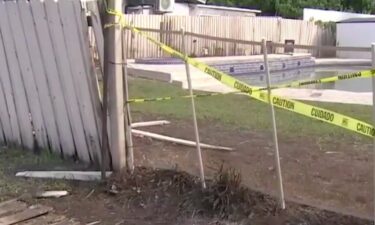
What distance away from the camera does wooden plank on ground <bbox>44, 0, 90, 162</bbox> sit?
6.30 metres

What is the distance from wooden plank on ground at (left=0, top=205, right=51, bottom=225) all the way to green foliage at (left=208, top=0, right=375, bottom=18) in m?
40.0

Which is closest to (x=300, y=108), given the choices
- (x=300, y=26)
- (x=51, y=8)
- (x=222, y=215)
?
(x=222, y=215)

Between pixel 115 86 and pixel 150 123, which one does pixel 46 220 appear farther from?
pixel 150 123

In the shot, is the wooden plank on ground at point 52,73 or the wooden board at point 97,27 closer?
the wooden board at point 97,27

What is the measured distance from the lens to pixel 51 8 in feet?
20.8

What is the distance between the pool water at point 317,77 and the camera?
17.9 metres

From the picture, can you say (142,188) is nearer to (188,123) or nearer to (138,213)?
(138,213)

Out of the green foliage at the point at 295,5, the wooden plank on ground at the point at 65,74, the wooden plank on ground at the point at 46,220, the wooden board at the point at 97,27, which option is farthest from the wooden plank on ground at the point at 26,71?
the green foliage at the point at 295,5

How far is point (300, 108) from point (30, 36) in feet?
9.98

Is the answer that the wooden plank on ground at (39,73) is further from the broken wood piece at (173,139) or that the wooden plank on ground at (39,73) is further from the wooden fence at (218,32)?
the wooden fence at (218,32)

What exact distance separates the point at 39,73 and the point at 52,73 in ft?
0.71

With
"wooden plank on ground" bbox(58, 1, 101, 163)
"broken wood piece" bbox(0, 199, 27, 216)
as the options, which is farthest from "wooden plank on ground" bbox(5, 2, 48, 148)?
"broken wood piece" bbox(0, 199, 27, 216)

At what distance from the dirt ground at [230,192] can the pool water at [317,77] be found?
386 inches

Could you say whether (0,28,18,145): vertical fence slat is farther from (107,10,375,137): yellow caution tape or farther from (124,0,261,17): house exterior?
(124,0,261,17): house exterior
